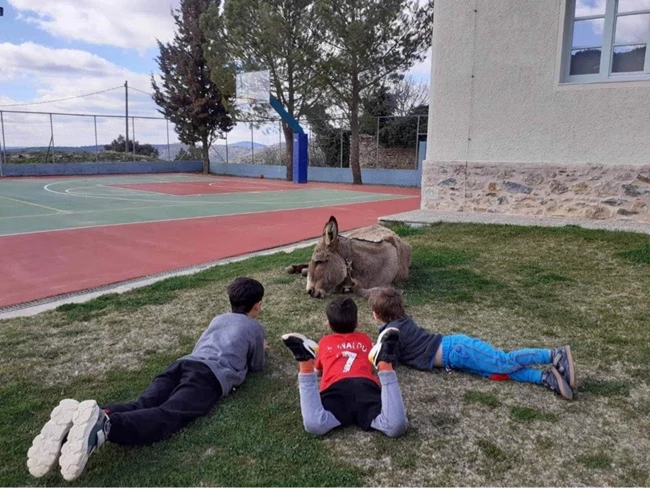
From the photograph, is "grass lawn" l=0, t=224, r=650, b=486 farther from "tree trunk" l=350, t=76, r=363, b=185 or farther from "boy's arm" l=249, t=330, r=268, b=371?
"tree trunk" l=350, t=76, r=363, b=185

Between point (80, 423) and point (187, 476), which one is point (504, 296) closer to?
point (187, 476)

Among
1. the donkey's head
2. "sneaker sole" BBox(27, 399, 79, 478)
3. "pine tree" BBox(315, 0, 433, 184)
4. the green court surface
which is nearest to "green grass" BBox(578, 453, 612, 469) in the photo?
"sneaker sole" BBox(27, 399, 79, 478)

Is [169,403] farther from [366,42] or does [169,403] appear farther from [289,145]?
[289,145]

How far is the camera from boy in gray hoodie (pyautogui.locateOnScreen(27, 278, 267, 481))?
2350 mm

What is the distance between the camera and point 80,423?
2.38m

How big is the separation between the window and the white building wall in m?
0.26

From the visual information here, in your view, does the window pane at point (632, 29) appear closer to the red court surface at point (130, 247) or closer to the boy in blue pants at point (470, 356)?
the red court surface at point (130, 247)

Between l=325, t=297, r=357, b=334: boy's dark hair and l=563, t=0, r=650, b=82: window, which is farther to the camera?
l=563, t=0, r=650, b=82: window

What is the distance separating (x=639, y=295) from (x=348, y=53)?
18.9 meters

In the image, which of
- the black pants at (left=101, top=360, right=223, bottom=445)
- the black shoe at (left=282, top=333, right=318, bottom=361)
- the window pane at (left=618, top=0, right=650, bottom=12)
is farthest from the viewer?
the window pane at (left=618, top=0, right=650, bottom=12)

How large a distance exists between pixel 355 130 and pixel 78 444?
73.2ft

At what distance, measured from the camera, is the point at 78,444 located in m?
2.33

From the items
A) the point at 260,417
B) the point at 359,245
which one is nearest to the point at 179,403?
the point at 260,417

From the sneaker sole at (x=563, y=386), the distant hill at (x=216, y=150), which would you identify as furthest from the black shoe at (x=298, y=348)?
the distant hill at (x=216, y=150)
